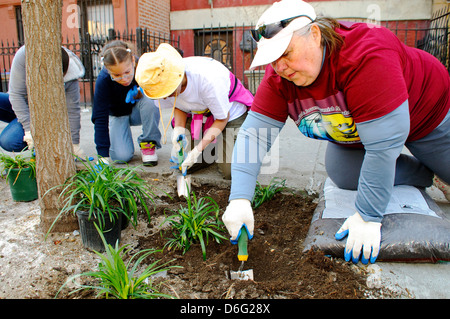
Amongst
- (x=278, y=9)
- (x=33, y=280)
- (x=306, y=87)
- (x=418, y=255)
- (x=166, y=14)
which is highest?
(x=166, y=14)

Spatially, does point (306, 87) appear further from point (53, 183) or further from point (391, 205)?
point (53, 183)

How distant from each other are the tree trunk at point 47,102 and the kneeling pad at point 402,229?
4.94ft

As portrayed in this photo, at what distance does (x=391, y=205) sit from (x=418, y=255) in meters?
0.34

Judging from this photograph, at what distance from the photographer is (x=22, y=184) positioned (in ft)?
8.74

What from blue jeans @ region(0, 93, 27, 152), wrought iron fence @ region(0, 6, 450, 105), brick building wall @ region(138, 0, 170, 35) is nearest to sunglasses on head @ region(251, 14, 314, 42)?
blue jeans @ region(0, 93, 27, 152)

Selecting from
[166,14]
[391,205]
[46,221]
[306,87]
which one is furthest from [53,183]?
[166,14]

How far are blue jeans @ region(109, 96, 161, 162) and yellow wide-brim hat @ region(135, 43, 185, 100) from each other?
3.96ft

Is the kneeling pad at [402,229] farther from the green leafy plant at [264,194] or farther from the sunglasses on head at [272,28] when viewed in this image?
the sunglasses on head at [272,28]

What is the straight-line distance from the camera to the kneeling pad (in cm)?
171

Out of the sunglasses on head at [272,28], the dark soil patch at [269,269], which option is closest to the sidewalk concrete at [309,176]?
the dark soil patch at [269,269]

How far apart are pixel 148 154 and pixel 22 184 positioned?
121 cm

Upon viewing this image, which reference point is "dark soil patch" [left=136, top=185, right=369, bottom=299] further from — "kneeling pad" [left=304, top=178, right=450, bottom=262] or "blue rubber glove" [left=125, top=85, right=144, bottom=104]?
"blue rubber glove" [left=125, top=85, right=144, bottom=104]

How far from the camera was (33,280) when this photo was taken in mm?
1691

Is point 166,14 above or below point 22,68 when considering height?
above
